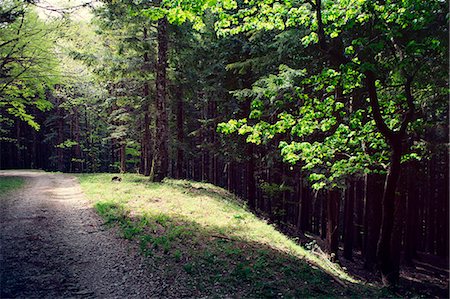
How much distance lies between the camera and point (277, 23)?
22.0 feet

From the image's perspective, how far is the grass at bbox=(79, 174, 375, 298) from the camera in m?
6.85

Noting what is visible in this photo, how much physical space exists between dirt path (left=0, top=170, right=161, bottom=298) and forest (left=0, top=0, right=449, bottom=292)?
155 inches

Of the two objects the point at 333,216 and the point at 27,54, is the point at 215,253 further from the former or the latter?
the point at 27,54

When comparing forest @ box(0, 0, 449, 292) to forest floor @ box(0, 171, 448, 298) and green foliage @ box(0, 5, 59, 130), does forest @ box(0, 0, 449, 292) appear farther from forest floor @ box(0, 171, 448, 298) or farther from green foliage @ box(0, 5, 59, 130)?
forest floor @ box(0, 171, 448, 298)

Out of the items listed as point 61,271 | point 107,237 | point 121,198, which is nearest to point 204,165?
point 121,198

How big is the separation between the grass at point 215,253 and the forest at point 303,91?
7.36ft

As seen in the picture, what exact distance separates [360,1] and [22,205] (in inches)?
497

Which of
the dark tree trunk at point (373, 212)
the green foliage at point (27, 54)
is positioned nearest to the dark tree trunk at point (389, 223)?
the dark tree trunk at point (373, 212)

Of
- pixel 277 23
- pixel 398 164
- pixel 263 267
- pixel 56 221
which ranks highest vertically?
pixel 277 23

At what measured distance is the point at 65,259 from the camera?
7.05m

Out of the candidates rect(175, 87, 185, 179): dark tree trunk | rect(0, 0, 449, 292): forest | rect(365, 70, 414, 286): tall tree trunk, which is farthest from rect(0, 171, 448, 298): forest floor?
rect(175, 87, 185, 179): dark tree trunk

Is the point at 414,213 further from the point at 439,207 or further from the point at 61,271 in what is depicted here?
the point at 61,271

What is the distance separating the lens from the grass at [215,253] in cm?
685

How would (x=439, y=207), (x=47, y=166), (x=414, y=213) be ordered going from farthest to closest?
(x=47, y=166), (x=414, y=213), (x=439, y=207)
